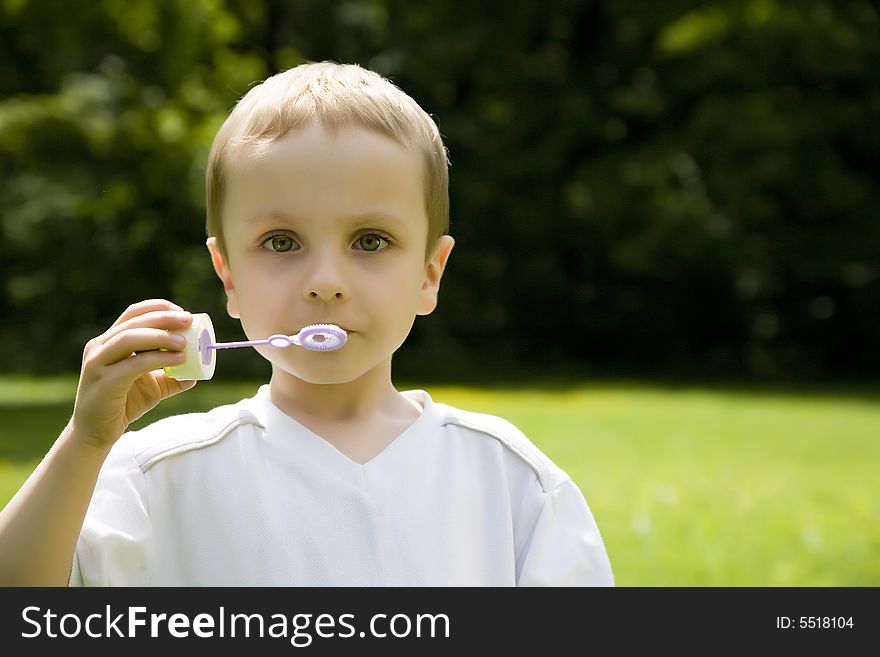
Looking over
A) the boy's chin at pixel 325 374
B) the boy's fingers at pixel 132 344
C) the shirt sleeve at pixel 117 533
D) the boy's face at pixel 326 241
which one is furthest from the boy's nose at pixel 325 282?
the shirt sleeve at pixel 117 533

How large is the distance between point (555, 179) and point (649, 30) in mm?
2787

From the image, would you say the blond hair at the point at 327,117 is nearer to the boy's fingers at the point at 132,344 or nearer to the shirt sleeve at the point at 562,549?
the boy's fingers at the point at 132,344

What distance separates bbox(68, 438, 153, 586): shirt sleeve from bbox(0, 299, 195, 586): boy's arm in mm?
46

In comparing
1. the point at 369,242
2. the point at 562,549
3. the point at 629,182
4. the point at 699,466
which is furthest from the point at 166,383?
the point at 629,182

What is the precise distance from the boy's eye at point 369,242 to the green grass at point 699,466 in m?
2.74

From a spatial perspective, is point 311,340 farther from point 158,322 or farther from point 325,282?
point 158,322

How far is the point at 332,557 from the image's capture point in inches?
71.2

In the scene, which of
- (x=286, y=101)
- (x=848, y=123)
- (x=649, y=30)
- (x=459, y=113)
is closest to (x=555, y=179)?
(x=459, y=113)

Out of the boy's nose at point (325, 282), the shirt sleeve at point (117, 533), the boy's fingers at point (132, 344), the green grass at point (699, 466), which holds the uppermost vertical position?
the green grass at point (699, 466)

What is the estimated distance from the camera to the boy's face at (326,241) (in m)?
1.83

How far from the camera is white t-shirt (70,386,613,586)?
1.81 meters

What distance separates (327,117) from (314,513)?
2.04 ft

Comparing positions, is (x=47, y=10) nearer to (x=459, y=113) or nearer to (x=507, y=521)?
(x=459, y=113)
